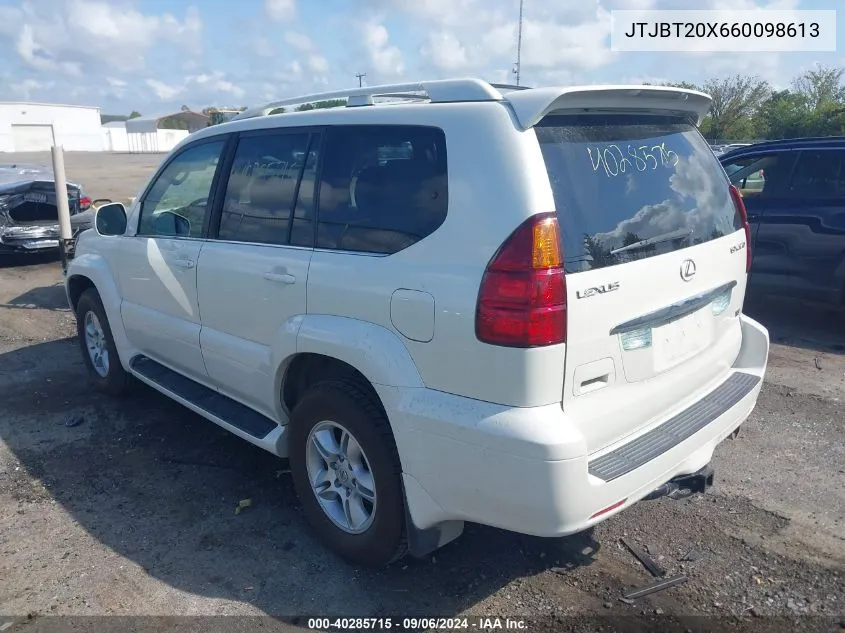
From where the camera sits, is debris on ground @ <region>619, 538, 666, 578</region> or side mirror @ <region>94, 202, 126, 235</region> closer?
debris on ground @ <region>619, 538, 666, 578</region>

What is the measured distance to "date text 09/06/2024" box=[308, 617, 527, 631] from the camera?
2824 mm

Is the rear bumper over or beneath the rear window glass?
beneath

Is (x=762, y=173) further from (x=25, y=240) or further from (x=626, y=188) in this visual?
(x=25, y=240)

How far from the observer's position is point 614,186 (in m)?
2.72

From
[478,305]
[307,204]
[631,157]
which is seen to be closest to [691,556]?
[478,305]

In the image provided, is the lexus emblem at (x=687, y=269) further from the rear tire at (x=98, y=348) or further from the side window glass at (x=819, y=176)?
the side window glass at (x=819, y=176)

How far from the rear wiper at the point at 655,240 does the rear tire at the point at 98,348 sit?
389cm

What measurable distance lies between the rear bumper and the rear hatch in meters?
0.11

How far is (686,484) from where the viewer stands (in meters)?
3.04

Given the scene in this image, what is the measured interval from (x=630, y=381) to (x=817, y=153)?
5.32 metres

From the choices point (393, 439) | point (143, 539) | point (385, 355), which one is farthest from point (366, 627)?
point (143, 539)

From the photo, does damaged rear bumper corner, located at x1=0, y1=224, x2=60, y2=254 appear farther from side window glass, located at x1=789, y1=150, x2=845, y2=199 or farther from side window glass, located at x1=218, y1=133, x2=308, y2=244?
side window glass, located at x1=789, y1=150, x2=845, y2=199

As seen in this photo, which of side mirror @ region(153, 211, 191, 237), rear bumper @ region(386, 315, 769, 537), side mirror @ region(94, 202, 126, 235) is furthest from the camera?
side mirror @ region(94, 202, 126, 235)

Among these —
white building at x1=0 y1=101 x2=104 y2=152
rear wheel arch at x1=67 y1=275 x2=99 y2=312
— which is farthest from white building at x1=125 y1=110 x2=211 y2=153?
rear wheel arch at x1=67 y1=275 x2=99 y2=312
